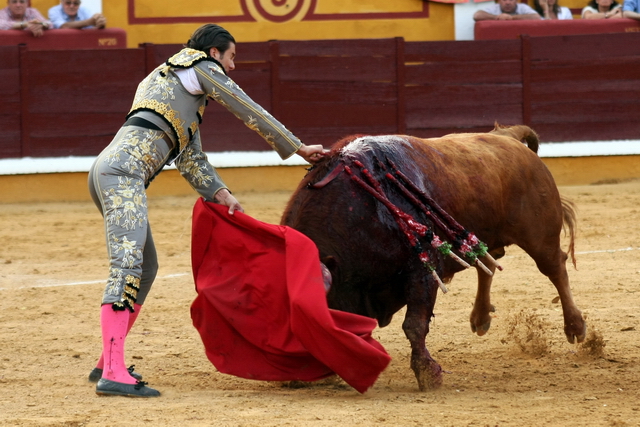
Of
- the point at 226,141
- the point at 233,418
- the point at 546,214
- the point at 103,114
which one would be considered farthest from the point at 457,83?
the point at 233,418

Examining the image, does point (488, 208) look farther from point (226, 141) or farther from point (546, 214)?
point (226, 141)

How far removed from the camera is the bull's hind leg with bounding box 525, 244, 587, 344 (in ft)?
12.5

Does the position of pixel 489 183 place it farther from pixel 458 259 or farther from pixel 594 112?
pixel 594 112

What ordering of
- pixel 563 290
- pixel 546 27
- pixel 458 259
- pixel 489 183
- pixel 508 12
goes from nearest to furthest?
pixel 458 259
pixel 489 183
pixel 563 290
pixel 546 27
pixel 508 12

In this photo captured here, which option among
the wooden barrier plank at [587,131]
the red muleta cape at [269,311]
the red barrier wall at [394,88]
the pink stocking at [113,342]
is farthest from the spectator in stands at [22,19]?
the pink stocking at [113,342]

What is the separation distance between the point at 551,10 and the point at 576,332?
6302mm

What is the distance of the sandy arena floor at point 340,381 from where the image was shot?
8.98 feet

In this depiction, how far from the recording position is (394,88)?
889 cm

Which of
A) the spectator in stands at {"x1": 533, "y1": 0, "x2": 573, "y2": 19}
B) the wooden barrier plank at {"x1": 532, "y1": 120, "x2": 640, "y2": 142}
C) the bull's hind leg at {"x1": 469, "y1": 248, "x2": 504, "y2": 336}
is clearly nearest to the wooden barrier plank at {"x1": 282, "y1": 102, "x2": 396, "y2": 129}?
the wooden barrier plank at {"x1": 532, "y1": 120, "x2": 640, "y2": 142}

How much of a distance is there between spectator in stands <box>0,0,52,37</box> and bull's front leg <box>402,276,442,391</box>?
21.4ft

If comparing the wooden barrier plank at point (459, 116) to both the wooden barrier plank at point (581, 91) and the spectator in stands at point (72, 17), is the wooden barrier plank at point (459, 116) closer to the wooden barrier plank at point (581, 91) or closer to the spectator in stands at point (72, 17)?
the wooden barrier plank at point (581, 91)

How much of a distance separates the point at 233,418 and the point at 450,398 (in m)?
0.72

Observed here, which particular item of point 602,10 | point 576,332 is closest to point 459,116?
point 602,10

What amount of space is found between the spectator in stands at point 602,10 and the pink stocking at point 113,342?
7.63 m
